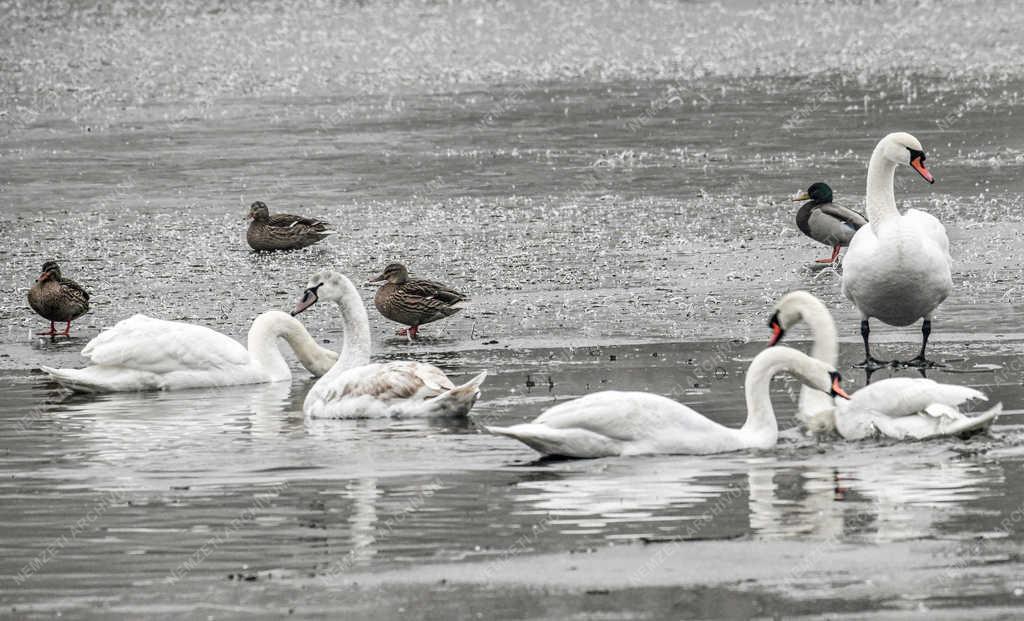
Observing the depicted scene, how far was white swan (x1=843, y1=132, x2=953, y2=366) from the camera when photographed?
1240cm

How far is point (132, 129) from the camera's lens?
26.4 meters

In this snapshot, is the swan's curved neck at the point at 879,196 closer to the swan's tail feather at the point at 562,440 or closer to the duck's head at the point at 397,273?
the duck's head at the point at 397,273

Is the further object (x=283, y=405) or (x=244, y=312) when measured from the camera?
(x=244, y=312)

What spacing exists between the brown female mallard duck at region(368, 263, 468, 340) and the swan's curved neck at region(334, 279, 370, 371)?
1.68 metres

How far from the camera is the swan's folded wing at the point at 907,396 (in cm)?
959

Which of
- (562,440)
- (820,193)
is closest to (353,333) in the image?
(562,440)

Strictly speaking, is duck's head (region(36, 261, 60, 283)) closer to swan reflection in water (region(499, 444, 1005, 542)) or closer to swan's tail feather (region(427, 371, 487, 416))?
swan's tail feather (region(427, 371, 487, 416))

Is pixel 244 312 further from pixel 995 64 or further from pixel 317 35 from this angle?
pixel 317 35

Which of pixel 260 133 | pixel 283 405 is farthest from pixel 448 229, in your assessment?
pixel 260 133

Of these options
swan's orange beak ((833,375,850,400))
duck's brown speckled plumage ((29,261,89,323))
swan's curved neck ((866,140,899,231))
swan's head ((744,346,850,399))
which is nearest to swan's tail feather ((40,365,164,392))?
duck's brown speckled plumage ((29,261,89,323))

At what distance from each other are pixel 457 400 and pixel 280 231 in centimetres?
704

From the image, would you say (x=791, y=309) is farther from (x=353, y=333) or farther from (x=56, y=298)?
(x=56, y=298)

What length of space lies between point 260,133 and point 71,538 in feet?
59.6

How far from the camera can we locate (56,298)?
46.5 feet
